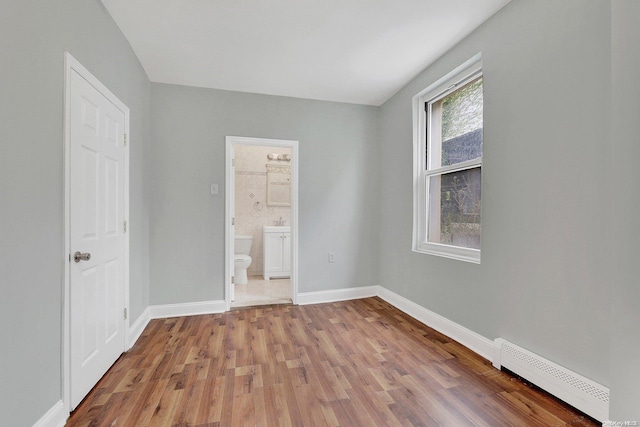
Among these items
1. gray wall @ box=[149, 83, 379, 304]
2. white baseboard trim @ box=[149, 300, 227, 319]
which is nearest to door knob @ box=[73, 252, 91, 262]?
gray wall @ box=[149, 83, 379, 304]

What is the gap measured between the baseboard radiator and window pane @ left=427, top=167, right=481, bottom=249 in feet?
→ 2.75

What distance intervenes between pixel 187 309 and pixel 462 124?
3.48 m

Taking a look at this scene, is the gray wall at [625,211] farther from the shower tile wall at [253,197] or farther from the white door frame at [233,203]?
the shower tile wall at [253,197]

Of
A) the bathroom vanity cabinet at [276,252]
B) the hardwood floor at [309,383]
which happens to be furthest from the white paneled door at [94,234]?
the bathroom vanity cabinet at [276,252]

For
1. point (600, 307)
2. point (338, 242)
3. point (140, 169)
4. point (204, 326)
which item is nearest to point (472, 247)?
point (600, 307)

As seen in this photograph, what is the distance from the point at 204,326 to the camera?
115 inches

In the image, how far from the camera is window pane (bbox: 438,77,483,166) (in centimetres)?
246

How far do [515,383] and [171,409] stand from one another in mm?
2186

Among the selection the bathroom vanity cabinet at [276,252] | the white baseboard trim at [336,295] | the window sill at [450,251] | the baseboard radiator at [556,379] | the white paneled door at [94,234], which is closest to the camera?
the baseboard radiator at [556,379]

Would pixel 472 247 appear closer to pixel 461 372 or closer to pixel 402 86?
pixel 461 372

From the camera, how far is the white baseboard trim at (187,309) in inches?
124

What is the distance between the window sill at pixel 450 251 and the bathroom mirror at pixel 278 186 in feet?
9.75

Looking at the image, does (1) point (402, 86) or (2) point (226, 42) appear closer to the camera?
(2) point (226, 42)

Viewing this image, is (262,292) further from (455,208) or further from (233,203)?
(455,208)
